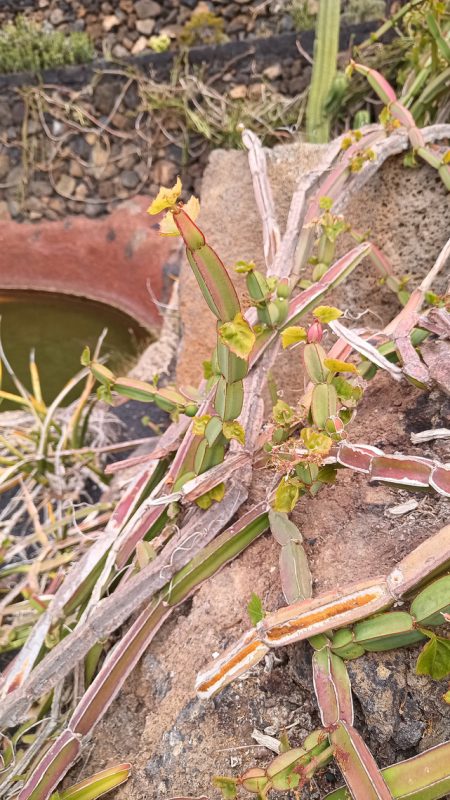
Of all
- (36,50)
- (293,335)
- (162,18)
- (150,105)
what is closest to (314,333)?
(293,335)

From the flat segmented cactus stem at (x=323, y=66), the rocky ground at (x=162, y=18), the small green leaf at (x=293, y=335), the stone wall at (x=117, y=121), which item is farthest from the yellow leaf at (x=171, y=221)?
the rocky ground at (x=162, y=18)

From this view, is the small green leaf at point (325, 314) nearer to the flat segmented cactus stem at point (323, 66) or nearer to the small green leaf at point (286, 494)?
the small green leaf at point (286, 494)

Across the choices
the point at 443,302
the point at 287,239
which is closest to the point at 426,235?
the point at 287,239

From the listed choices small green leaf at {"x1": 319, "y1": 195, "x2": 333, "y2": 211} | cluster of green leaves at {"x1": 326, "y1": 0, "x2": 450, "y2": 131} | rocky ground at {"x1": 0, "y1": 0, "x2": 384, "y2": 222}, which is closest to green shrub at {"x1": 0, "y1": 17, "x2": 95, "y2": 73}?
rocky ground at {"x1": 0, "y1": 0, "x2": 384, "y2": 222}

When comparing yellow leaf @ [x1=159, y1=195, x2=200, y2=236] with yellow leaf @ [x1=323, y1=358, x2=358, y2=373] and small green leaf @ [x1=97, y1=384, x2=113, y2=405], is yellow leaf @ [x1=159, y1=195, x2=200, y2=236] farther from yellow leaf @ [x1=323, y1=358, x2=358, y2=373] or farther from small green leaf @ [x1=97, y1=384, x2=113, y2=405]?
small green leaf @ [x1=97, y1=384, x2=113, y2=405]

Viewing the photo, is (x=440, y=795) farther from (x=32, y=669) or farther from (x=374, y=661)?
(x=32, y=669)

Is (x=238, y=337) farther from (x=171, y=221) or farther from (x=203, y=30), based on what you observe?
(x=203, y=30)

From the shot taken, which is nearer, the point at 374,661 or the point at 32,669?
the point at 374,661
